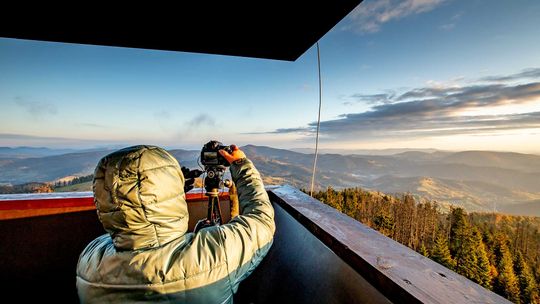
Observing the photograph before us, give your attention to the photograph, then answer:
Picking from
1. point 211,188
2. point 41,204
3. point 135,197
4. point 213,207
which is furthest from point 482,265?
point 41,204

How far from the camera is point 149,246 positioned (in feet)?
3.04

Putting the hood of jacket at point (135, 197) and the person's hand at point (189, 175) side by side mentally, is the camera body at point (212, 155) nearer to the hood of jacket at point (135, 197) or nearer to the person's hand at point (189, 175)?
the person's hand at point (189, 175)

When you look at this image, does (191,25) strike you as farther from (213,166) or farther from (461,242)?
(461,242)

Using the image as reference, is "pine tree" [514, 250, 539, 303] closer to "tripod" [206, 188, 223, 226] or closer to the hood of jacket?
"tripod" [206, 188, 223, 226]

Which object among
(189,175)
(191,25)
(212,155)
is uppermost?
(191,25)

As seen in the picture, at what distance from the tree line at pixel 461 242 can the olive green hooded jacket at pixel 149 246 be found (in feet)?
94.5

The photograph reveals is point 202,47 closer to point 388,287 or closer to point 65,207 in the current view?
point 65,207

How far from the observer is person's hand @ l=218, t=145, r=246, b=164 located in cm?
144

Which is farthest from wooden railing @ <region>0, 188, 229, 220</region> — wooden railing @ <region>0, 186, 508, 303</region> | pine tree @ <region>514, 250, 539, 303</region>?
pine tree @ <region>514, 250, 539, 303</region>

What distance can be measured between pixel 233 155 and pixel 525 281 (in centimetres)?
5669

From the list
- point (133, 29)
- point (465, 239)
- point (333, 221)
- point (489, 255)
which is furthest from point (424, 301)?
point (489, 255)

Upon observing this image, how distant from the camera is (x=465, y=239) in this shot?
35.8m

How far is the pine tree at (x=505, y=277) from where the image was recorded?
35.0m

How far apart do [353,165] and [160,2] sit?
153570 millimetres
